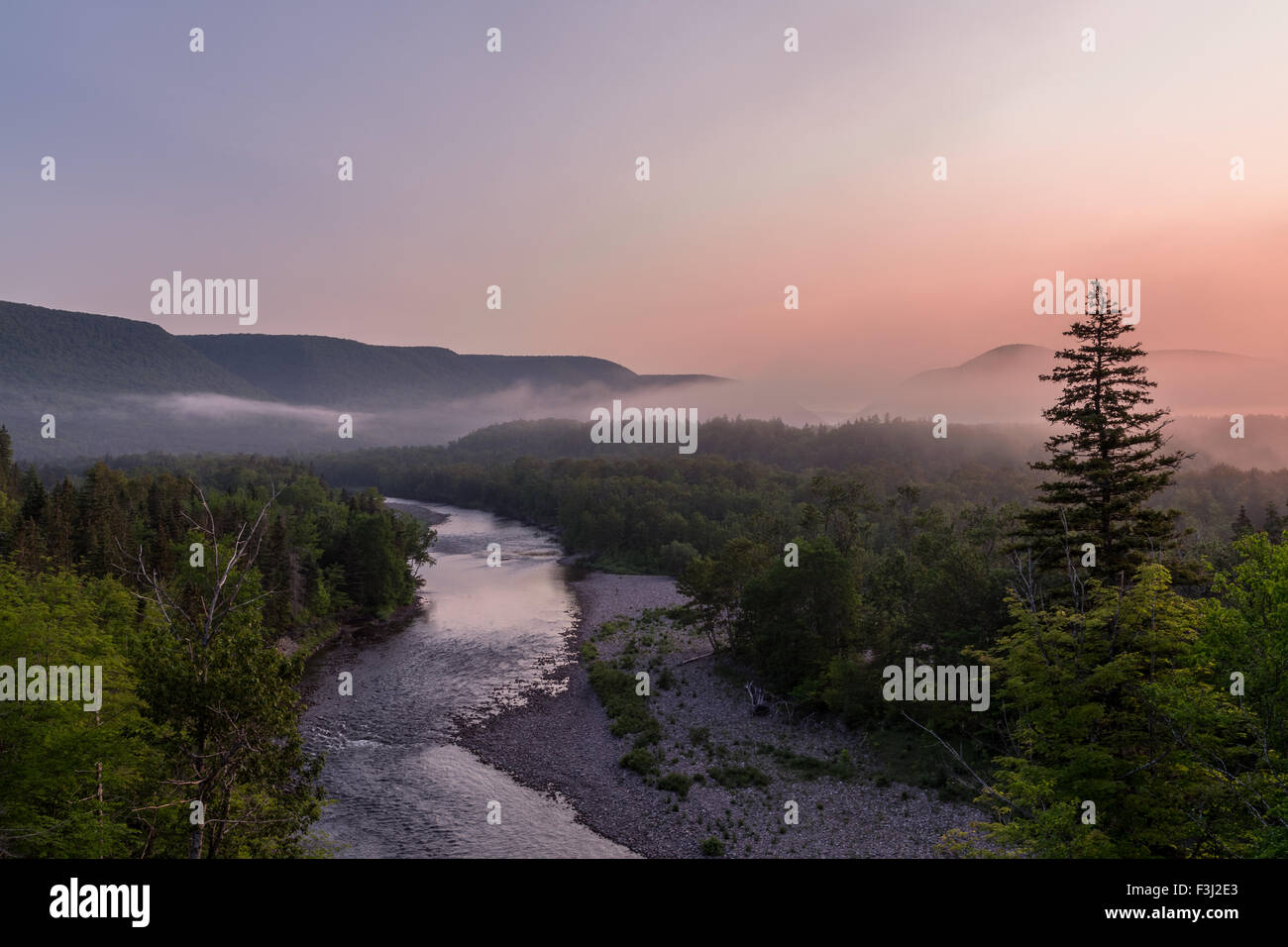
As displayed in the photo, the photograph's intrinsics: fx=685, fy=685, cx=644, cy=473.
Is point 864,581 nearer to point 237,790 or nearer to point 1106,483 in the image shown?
point 1106,483

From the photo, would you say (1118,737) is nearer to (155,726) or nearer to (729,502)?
(155,726)

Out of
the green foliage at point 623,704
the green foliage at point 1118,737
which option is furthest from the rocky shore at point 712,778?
the green foliage at point 1118,737

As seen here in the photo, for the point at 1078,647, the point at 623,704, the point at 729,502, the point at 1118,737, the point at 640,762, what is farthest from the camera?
the point at 729,502

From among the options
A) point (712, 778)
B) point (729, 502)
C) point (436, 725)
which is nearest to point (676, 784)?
point (712, 778)

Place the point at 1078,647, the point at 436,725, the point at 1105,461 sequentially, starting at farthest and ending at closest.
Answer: the point at 436,725 → the point at 1105,461 → the point at 1078,647

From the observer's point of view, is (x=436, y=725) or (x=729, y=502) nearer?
(x=436, y=725)

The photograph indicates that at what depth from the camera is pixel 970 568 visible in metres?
40.1

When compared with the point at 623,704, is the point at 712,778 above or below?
below

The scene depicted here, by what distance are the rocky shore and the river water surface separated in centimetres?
197

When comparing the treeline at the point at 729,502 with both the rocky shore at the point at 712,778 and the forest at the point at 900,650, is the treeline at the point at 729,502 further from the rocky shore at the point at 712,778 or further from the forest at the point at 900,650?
the rocky shore at the point at 712,778

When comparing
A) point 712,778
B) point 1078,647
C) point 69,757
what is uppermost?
point 1078,647

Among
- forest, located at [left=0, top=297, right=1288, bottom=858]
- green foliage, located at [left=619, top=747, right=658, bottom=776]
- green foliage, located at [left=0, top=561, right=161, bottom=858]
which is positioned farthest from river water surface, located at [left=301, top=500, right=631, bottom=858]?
green foliage, located at [left=0, top=561, right=161, bottom=858]

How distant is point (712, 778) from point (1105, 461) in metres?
24.7

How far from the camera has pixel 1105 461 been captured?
31.2m
